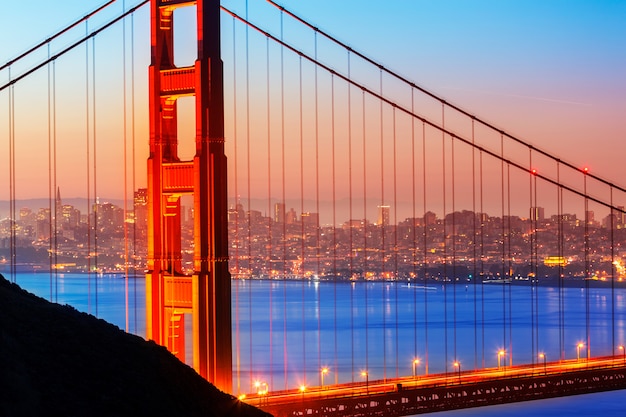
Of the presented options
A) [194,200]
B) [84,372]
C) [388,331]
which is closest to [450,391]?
[194,200]

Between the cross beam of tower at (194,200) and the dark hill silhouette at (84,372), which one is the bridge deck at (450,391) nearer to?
the cross beam of tower at (194,200)

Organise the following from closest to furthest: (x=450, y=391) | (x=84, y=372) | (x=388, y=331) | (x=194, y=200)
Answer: (x=84, y=372) → (x=194, y=200) → (x=450, y=391) → (x=388, y=331)

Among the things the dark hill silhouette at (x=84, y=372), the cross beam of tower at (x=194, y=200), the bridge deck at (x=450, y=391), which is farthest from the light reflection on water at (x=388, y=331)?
the dark hill silhouette at (x=84, y=372)

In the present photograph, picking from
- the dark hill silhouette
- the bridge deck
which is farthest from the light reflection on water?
the dark hill silhouette

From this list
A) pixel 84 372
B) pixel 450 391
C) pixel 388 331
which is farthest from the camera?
pixel 388 331

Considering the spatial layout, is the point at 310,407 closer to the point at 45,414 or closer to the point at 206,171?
the point at 206,171

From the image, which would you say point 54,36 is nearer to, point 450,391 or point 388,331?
point 450,391
